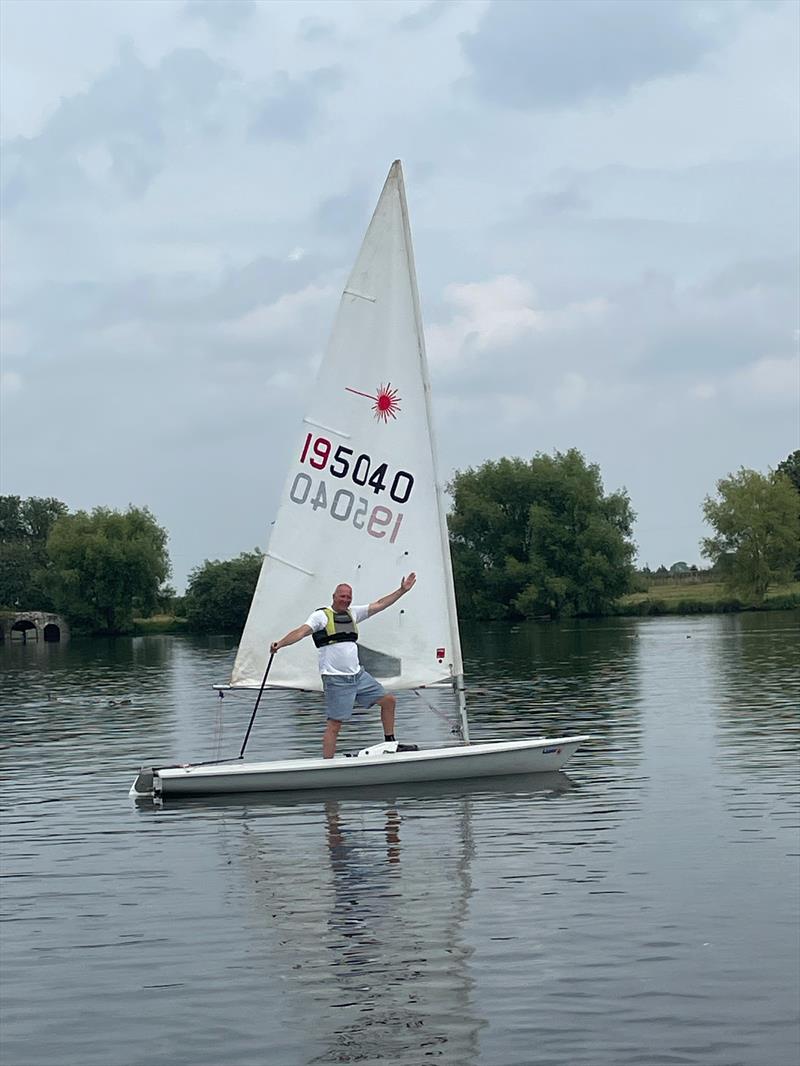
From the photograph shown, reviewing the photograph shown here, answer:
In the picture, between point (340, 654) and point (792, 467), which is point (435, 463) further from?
point (792, 467)

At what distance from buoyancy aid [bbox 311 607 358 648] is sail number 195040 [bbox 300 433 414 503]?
212cm

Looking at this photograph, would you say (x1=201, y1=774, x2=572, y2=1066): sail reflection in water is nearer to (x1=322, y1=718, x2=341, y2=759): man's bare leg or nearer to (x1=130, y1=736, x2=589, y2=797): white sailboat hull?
(x1=130, y1=736, x2=589, y2=797): white sailboat hull

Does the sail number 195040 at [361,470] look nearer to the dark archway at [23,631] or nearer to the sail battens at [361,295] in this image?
the sail battens at [361,295]

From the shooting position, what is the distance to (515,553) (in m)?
119

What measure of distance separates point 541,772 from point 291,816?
4109 mm

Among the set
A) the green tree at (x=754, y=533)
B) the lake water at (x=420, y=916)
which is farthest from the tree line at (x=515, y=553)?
the lake water at (x=420, y=916)

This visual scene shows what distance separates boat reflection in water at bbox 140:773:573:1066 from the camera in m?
10.6

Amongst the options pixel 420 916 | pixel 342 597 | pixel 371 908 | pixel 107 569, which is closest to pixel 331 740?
pixel 342 597

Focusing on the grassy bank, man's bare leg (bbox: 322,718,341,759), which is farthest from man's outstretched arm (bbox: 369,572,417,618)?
the grassy bank

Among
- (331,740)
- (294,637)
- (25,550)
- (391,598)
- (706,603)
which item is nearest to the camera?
(294,637)

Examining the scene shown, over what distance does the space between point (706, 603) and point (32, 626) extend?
59766 mm

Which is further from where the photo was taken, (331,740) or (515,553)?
(515,553)

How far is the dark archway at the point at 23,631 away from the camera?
13838cm

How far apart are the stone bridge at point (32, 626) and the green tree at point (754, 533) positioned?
55596 mm
